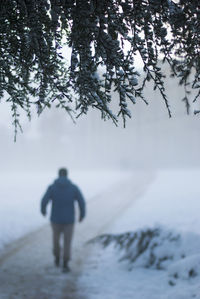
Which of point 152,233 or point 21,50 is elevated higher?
point 21,50

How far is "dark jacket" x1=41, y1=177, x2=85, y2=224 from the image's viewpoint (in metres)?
7.35

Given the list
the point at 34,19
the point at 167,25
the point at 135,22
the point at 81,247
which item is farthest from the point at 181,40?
the point at 81,247

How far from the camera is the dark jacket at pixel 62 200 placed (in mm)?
7348

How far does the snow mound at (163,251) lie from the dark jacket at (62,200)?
1.15 meters

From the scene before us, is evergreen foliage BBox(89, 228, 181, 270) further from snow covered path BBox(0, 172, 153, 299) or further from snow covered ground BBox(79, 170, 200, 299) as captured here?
snow covered path BBox(0, 172, 153, 299)

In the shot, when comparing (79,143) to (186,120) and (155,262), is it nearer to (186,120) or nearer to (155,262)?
(186,120)

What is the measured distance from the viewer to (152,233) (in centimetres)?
722

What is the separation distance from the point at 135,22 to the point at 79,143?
75.1 meters

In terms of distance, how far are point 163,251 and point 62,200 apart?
2.24 meters

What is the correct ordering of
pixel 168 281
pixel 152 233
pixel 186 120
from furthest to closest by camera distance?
pixel 186 120 < pixel 152 233 < pixel 168 281

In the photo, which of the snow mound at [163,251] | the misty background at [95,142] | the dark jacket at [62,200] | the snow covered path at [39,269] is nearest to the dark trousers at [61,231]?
the dark jacket at [62,200]

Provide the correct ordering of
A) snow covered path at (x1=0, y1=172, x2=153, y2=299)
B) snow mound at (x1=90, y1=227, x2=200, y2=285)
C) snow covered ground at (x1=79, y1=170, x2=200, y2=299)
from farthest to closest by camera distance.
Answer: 1. snow mound at (x1=90, y1=227, x2=200, y2=285)
2. snow covered path at (x1=0, y1=172, x2=153, y2=299)
3. snow covered ground at (x1=79, y1=170, x2=200, y2=299)

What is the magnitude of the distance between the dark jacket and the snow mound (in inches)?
45.3

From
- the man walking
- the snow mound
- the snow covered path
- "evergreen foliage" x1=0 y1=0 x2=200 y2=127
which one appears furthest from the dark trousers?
"evergreen foliage" x1=0 y1=0 x2=200 y2=127
